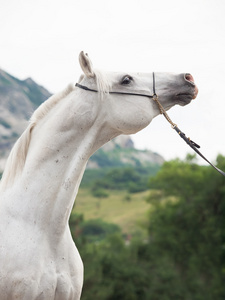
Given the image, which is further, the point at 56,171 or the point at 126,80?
the point at 126,80

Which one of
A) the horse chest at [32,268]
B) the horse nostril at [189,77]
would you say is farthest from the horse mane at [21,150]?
the horse nostril at [189,77]

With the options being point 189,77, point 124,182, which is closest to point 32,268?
point 189,77

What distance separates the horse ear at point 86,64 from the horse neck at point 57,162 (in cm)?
18

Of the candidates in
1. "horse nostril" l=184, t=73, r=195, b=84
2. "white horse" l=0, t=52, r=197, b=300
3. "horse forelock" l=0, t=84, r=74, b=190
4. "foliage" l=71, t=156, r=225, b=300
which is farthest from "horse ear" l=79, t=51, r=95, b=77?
"foliage" l=71, t=156, r=225, b=300

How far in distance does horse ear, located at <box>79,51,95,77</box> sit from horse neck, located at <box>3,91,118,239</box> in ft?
0.60

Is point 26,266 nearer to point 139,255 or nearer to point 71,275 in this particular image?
point 71,275

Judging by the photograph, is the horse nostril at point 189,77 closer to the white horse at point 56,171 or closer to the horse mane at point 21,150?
the white horse at point 56,171

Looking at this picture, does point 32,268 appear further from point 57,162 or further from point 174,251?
point 174,251

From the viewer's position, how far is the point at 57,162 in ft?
9.67

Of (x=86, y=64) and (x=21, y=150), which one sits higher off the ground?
(x=86, y=64)

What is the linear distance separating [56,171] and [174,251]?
86.4 feet

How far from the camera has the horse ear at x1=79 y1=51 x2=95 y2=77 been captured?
296 cm

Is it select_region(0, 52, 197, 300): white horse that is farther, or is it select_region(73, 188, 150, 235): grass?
select_region(73, 188, 150, 235): grass

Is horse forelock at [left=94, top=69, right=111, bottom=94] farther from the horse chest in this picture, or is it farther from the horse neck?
the horse chest
